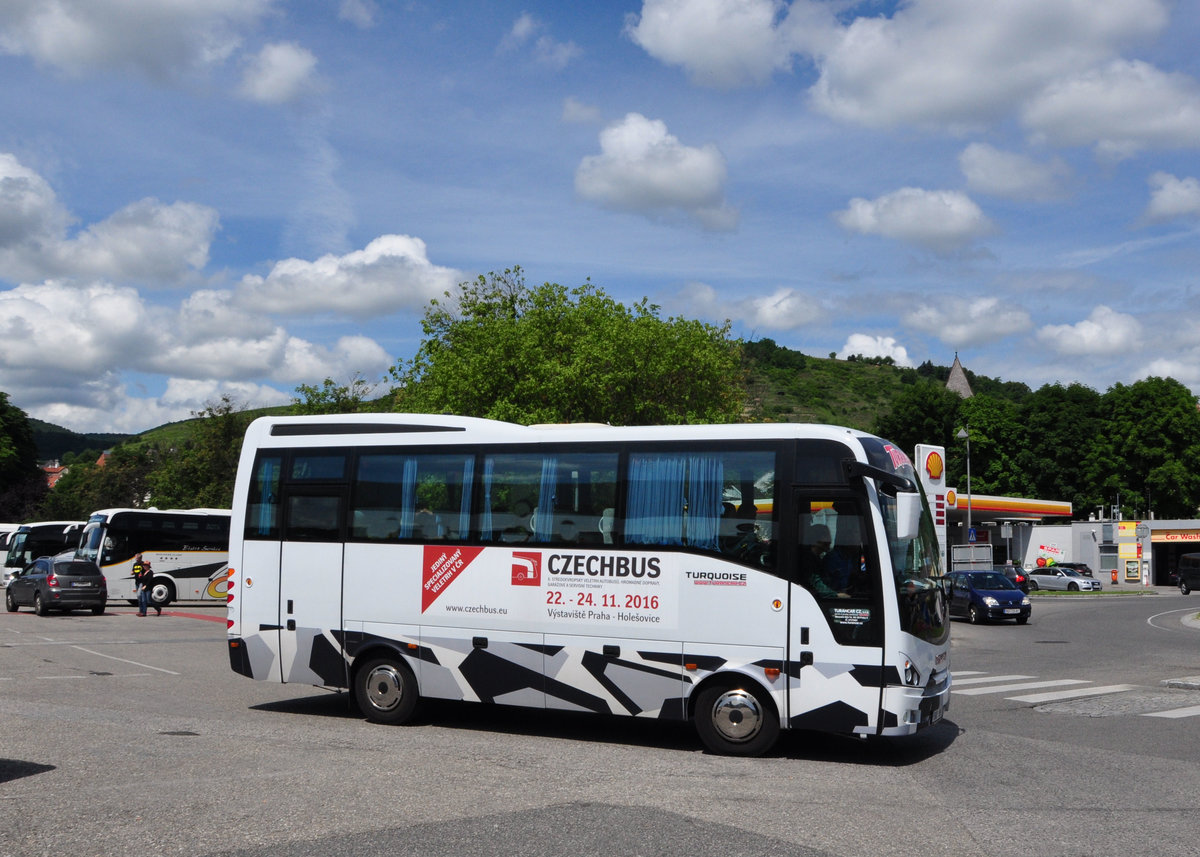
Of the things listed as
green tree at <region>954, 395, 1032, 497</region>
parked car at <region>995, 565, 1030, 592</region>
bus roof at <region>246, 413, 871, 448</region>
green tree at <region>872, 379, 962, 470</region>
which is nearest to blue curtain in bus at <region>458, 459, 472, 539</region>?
bus roof at <region>246, 413, 871, 448</region>

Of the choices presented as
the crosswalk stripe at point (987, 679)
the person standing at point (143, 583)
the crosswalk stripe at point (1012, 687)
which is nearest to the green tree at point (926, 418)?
the person standing at point (143, 583)

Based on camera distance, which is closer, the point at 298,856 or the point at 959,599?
the point at 298,856

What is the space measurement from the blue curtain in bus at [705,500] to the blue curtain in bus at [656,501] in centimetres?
10

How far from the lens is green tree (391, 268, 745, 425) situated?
128 ft

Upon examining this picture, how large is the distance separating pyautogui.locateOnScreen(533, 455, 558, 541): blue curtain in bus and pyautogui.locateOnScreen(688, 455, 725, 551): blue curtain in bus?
1456 millimetres

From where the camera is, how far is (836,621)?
9.84 meters

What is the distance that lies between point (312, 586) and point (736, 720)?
16.4ft

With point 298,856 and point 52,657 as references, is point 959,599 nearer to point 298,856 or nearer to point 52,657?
point 52,657

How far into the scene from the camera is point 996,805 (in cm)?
806

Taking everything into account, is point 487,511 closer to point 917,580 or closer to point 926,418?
point 917,580

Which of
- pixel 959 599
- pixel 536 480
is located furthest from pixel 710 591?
pixel 959 599

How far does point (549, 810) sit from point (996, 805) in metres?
3.28

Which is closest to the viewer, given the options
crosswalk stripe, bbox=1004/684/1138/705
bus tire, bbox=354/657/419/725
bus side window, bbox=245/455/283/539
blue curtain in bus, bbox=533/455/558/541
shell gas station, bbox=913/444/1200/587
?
blue curtain in bus, bbox=533/455/558/541

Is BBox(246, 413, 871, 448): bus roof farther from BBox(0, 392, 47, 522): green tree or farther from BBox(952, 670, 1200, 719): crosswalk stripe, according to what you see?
BBox(0, 392, 47, 522): green tree
